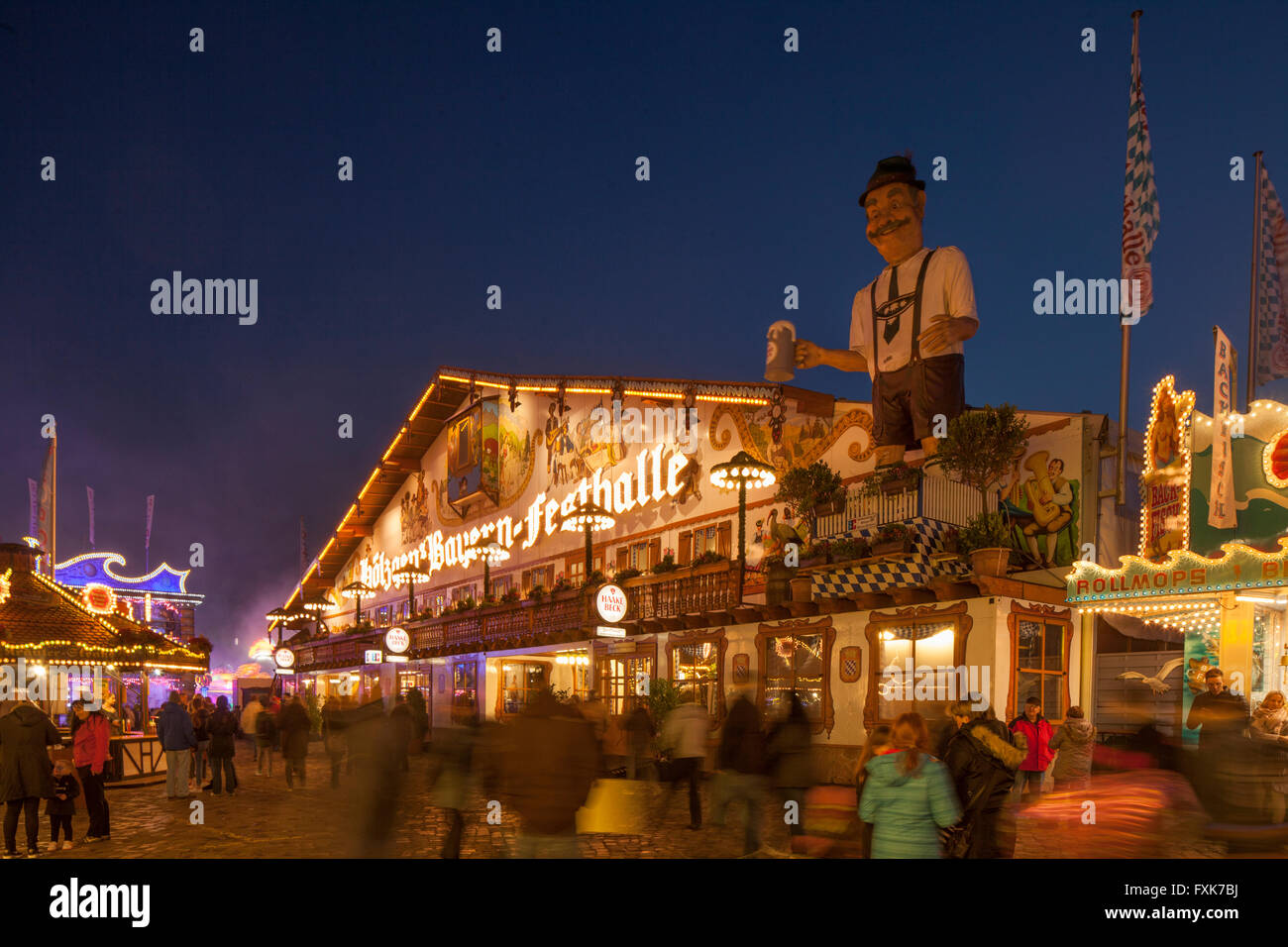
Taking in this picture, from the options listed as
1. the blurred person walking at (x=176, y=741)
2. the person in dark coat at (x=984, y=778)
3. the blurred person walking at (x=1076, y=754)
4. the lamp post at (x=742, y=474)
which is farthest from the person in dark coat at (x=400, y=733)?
the lamp post at (x=742, y=474)

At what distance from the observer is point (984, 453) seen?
15.0m

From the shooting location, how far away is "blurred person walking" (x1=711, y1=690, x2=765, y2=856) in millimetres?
9461

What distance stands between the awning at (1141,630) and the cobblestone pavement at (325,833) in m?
5.13

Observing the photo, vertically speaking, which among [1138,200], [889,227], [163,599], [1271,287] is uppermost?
[1138,200]

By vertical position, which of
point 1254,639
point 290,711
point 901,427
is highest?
point 901,427

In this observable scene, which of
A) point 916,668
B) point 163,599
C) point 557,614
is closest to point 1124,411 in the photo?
point 916,668

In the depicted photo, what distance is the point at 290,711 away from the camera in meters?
19.0

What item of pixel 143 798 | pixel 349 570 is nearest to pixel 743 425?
pixel 143 798

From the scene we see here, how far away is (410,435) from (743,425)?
18.7 meters

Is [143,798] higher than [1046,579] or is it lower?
lower

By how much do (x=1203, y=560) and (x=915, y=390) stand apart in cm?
523

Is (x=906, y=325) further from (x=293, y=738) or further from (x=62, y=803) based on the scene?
(x=293, y=738)

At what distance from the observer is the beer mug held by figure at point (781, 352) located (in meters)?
10.9
